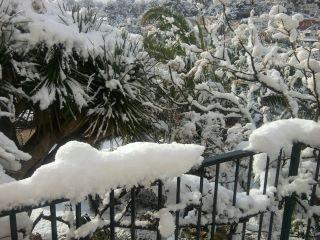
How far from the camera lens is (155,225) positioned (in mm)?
1840

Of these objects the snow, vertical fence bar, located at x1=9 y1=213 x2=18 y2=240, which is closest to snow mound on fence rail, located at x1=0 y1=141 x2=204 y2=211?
vertical fence bar, located at x1=9 y1=213 x2=18 y2=240

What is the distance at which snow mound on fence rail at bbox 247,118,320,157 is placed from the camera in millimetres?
2006

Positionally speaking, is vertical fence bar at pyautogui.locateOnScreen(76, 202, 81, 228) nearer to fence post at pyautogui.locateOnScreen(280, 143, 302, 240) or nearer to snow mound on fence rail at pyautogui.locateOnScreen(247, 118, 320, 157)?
snow mound on fence rail at pyautogui.locateOnScreen(247, 118, 320, 157)

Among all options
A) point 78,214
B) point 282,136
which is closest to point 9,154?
point 78,214

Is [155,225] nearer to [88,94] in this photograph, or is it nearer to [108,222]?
[108,222]

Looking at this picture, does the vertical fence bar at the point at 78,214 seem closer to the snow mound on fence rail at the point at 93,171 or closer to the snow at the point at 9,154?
the snow mound on fence rail at the point at 93,171

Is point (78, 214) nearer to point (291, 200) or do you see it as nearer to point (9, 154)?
point (9, 154)

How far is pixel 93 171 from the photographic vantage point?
1.41m

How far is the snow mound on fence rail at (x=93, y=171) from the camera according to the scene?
1.32 metres

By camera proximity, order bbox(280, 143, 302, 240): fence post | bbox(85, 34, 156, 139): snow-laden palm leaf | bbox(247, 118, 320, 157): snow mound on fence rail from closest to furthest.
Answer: bbox(247, 118, 320, 157): snow mound on fence rail → bbox(280, 143, 302, 240): fence post → bbox(85, 34, 156, 139): snow-laden palm leaf

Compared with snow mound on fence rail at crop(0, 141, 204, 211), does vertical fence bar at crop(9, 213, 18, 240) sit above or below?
below

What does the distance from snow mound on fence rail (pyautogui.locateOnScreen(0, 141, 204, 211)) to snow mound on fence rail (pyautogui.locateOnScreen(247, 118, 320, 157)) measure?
1.58 feet

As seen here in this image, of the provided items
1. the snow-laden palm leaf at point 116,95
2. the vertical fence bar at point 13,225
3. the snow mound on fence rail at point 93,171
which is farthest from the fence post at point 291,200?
the snow-laden palm leaf at point 116,95

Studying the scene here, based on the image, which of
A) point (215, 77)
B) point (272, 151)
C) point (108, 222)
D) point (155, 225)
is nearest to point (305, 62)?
point (272, 151)
